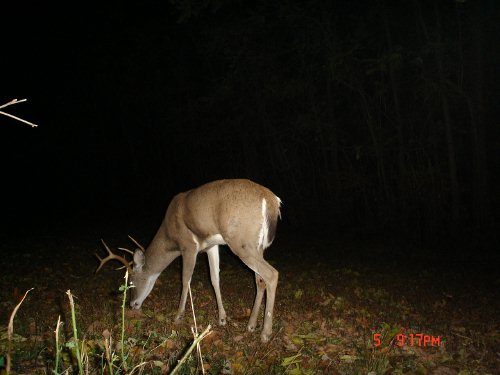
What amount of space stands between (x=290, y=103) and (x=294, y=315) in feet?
37.5

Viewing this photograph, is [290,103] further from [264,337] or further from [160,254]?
[264,337]

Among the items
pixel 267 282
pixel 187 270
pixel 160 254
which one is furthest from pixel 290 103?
pixel 267 282

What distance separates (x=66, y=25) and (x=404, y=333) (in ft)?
77.9

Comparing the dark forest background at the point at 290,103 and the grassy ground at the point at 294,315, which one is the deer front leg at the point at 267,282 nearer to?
the grassy ground at the point at 294,315

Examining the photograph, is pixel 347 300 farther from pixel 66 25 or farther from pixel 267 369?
pixel 66 25

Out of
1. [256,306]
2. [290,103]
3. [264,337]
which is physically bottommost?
[264,337]

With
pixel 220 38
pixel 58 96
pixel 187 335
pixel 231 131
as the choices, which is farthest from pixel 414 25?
pixel 58 96

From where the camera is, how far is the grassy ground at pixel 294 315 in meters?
3.94
